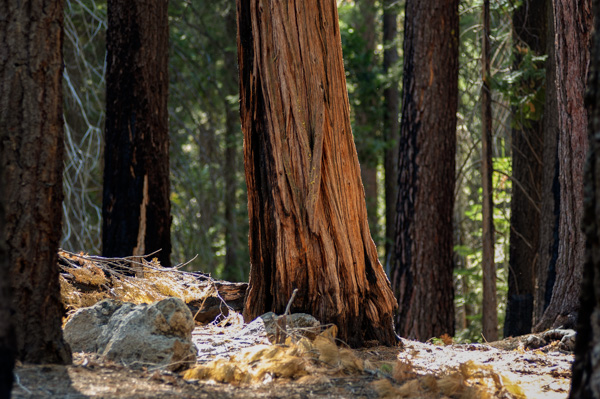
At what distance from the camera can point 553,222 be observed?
8359mm

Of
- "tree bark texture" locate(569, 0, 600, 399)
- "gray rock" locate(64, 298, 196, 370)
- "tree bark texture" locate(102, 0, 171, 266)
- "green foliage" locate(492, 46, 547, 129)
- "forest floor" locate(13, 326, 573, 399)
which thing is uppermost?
"green foliage" locate(492, 46, 547, 129)

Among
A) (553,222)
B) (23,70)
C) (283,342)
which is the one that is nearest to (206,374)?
(283,342)

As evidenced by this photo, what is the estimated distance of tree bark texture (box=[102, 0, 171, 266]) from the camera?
670cm

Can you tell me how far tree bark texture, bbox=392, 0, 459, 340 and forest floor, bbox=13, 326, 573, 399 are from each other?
3645mm

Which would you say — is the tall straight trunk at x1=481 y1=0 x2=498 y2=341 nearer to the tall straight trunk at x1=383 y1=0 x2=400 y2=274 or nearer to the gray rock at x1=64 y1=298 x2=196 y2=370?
the gray rock at x1=64 y1=298 x2=196 y2=370

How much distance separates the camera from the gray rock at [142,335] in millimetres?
3451

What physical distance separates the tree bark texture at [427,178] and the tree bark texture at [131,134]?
3069 mm

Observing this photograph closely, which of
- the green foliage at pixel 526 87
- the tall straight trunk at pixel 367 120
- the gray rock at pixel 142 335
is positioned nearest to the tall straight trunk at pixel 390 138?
the tall straight trunk at pixel 367 120

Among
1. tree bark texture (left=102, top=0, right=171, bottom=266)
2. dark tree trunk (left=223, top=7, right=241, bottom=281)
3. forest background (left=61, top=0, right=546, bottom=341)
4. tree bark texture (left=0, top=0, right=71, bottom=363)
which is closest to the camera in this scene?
tree bark texture (left=0, top=0, right=71, bottom=363)

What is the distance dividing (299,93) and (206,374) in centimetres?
208

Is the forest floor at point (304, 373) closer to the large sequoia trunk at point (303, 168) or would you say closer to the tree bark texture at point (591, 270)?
the large sequoia trunk at point (303, 168)

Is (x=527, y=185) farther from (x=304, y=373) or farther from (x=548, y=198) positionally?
(x=304, y=373)

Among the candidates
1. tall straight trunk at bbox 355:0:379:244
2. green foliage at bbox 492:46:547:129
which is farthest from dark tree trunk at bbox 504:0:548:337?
tall straight trunk at bbox 355:0:379:244

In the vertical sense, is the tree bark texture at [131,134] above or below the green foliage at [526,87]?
below
